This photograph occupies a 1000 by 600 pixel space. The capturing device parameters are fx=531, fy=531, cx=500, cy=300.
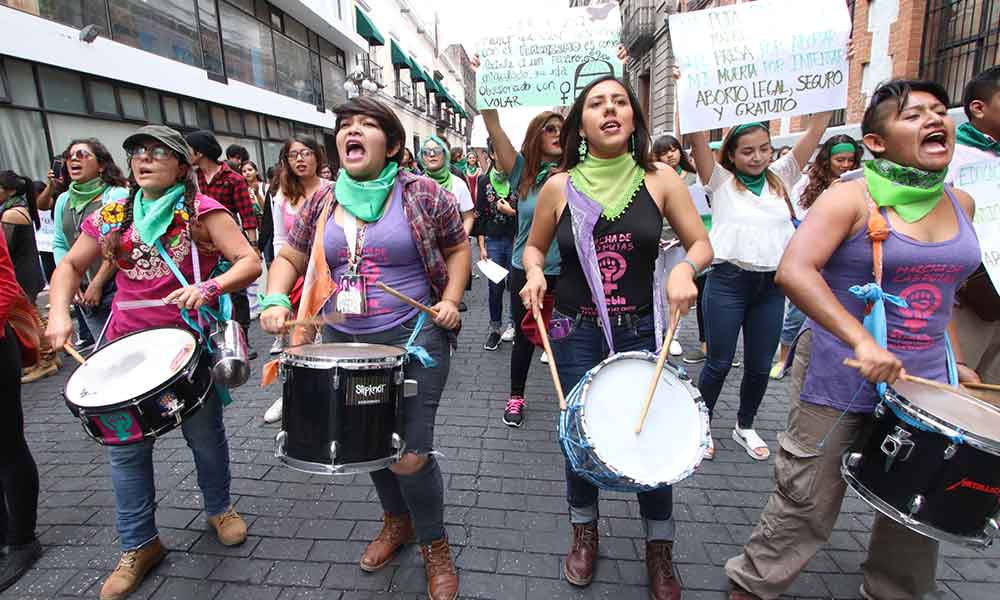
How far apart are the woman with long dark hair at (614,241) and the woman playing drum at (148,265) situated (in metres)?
1.55

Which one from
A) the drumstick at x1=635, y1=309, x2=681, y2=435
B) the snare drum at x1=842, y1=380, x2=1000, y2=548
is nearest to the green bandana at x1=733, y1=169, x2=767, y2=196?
the snare drum at x1=842, y1=380, x2=1000, y2=548

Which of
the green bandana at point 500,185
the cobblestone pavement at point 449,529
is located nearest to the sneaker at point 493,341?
the green bandana at point 500,185

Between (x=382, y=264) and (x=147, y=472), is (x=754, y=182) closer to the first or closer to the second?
(x=382, y=264)

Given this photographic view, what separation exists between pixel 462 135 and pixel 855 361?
62.2 m

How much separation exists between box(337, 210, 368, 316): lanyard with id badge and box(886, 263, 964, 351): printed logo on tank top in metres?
2.07

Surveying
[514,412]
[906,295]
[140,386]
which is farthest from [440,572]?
[906,295]

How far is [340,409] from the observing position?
2027 mm

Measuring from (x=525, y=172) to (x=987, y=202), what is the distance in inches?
105

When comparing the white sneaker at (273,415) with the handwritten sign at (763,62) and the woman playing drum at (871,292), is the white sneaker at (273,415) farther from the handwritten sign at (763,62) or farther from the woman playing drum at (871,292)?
the handwritten sign at (763,62)

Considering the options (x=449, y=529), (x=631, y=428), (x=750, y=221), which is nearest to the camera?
(x=631, y=428)

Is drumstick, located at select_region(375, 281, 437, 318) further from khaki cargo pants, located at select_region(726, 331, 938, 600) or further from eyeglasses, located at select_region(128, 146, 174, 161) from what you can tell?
khaki cargo pants, located at select_region(726, 331, 938, 600)

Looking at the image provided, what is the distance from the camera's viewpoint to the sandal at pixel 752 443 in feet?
11.8

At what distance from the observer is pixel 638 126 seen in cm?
237

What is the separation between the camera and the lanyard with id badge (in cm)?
232
